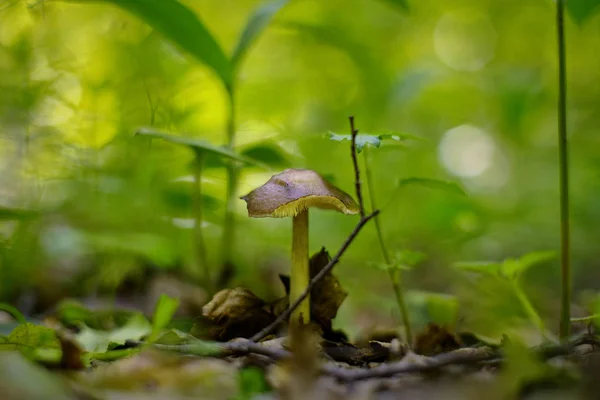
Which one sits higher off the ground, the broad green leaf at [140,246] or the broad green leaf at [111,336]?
the broad green leaf at [140,246]

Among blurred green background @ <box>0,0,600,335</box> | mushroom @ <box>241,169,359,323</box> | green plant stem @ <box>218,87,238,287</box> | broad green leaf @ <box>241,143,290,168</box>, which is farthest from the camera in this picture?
blurred green background @ <box>0,0,600,335</box>

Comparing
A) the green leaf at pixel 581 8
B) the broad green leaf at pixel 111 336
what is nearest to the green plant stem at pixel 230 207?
the broad green leaf at pixel 111 336

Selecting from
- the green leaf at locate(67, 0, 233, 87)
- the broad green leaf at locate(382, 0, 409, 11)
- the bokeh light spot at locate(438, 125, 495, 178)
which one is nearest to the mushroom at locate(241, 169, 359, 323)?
the green leaf at locate(67, 0, 233, 87)

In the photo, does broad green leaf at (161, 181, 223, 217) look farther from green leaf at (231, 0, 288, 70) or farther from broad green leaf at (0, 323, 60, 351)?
broad green leaf at (0, 323, 60, 351)

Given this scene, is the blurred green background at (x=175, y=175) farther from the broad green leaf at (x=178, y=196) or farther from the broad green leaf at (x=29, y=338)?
the broad green leaf at (x=29, y=338)

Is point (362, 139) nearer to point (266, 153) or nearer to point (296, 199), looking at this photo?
point (296, 199)
